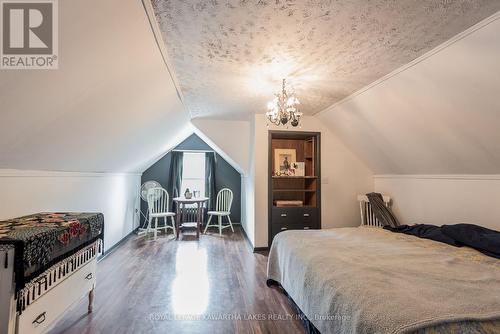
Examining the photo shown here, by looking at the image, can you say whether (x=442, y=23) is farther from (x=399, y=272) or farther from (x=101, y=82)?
(x=101, y=82)

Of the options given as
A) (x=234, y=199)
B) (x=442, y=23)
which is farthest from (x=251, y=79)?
(x=234, y=199)

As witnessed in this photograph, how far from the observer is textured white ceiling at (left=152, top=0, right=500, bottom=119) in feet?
4.84

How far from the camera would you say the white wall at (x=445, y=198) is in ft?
8.50

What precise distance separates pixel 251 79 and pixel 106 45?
1471 millimetres

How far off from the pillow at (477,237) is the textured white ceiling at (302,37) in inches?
69.3

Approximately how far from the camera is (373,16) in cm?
156

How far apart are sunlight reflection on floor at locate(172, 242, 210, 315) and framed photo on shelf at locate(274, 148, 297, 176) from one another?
188 cm

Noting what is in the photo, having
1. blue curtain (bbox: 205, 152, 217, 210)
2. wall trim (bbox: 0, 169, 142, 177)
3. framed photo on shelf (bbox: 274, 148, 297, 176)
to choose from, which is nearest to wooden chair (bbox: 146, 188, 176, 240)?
blue curtain (bbox: 205, 152, 217, 210)

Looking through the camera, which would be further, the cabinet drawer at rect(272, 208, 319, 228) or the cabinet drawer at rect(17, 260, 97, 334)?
the cabinet drawer at rect(272, 208, 319, 228)

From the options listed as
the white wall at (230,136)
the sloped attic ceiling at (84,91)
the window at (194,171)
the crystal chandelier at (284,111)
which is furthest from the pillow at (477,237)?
the window at (194,171)

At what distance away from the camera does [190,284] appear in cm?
270

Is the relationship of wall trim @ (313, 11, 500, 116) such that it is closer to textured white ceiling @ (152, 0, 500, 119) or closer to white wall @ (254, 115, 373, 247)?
textured white ceiling @ (152, 0, 500, 119)

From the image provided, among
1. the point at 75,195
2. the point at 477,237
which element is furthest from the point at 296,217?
the point at 75,195

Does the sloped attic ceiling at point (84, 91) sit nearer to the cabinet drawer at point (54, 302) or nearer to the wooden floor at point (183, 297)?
the cabinet drawer at point (54, 302)
